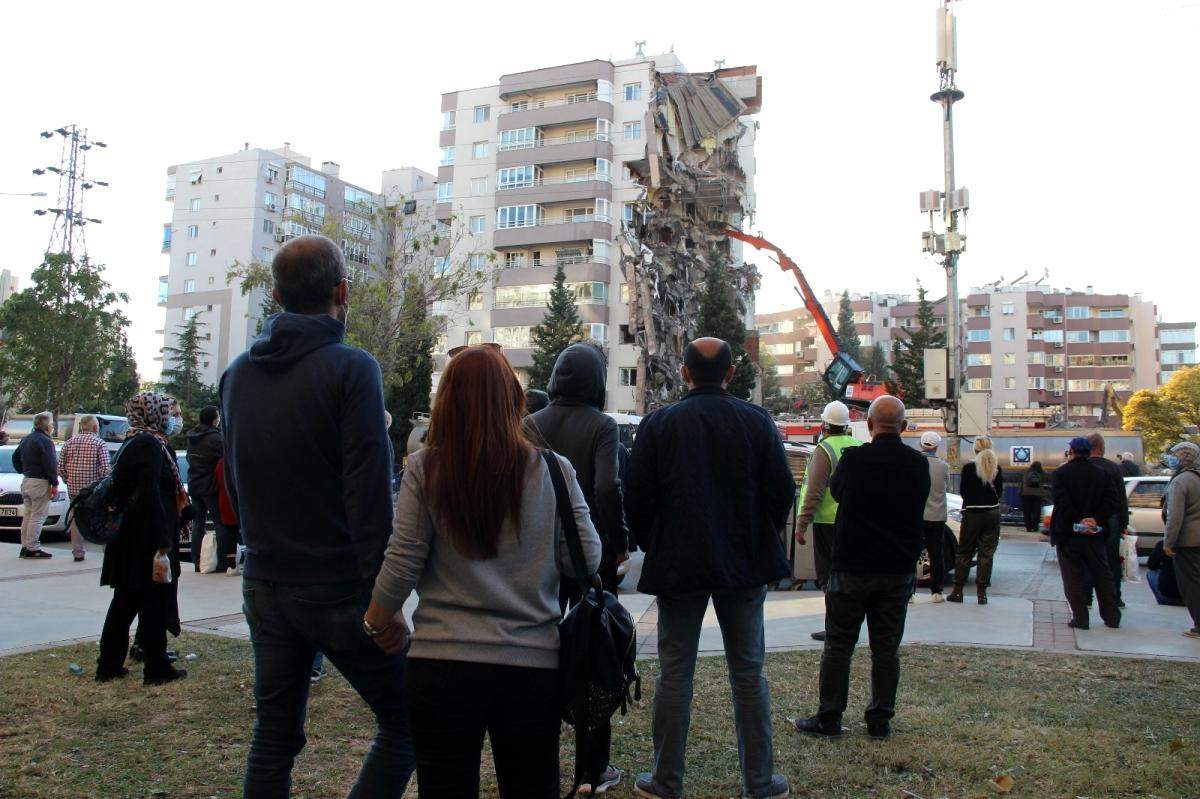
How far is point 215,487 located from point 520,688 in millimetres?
8719

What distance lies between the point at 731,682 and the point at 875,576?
1.35 meters

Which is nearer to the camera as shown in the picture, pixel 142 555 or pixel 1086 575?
pixel 142 555

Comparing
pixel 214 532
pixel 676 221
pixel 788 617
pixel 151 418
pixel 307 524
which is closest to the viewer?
pixel 307 524

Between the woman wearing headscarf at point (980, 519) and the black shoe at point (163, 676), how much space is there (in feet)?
25.0

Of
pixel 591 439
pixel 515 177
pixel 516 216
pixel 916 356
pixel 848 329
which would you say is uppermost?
pixel 515 177

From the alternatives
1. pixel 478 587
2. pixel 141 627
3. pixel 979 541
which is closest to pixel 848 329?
pixel 979 541

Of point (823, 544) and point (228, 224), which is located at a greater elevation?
point (228, 224)

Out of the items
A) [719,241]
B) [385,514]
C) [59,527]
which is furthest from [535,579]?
[719,241]

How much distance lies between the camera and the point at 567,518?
2.69 meters

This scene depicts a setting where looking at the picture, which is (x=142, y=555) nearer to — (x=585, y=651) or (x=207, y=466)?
(x=585, y=651)

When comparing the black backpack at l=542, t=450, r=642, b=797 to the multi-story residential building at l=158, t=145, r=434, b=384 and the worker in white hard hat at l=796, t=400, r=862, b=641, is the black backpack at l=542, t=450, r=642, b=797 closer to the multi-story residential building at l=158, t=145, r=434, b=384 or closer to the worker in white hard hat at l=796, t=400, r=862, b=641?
the worker in white hard hat at l=796, t=400, r=862, b=641

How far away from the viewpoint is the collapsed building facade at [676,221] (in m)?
45.8

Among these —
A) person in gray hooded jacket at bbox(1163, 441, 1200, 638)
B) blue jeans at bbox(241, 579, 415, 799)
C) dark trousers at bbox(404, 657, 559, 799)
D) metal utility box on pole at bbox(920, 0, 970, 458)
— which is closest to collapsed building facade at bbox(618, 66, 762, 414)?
A: metal utility box on pole at bbox(920, 0, 970, 458)

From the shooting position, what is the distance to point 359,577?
294 cm
